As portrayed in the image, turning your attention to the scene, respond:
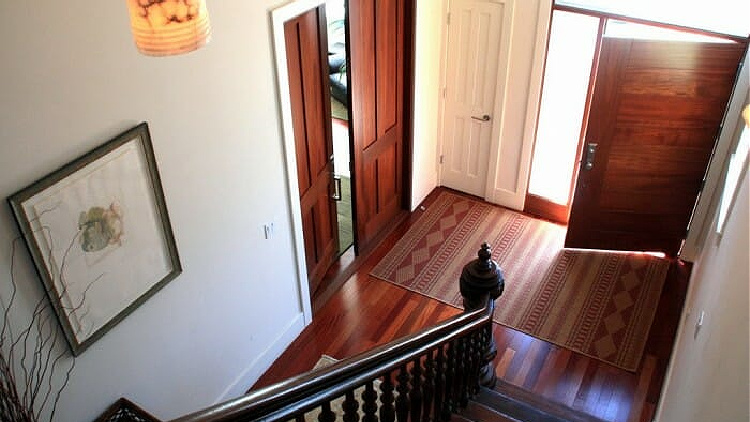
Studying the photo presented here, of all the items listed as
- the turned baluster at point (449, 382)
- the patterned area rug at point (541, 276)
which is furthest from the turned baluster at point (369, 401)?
the patterned area rug at point (541, 276)

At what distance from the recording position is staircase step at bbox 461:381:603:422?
3297 millimetres

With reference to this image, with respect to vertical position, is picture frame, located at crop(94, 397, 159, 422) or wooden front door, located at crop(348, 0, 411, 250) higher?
wooden front door, located at crop(348, 0, 411, 250)

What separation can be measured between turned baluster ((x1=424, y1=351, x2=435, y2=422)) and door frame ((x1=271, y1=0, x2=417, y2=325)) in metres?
1.74

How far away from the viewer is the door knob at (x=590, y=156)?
4.96 m

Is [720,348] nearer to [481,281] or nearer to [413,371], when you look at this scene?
[413,371]

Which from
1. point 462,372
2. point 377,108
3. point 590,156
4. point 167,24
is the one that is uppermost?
point 167,24

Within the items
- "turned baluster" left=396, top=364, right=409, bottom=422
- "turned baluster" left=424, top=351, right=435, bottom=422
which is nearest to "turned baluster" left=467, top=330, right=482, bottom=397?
"turned baluster" left=424, top=351, right=435, bottom=422

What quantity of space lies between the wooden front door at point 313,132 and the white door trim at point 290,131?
0.14 m

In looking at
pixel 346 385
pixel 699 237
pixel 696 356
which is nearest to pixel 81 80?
pixel 346 385

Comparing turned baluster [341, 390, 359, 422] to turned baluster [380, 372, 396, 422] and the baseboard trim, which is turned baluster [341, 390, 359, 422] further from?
the baseboard trim

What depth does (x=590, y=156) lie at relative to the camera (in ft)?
16.4

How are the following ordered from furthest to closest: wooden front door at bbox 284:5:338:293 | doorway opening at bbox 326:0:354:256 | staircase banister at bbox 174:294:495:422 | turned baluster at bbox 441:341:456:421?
doorway opening at bbox 326:0:354:256, wooden front door at bbox 284:5:338:293, turned baluster at bbox 441:341:456:421, staircase banister at bbox 174:294:495:422

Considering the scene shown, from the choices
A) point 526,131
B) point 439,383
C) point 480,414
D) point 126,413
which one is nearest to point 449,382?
point 439,383

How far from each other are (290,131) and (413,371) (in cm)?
192
